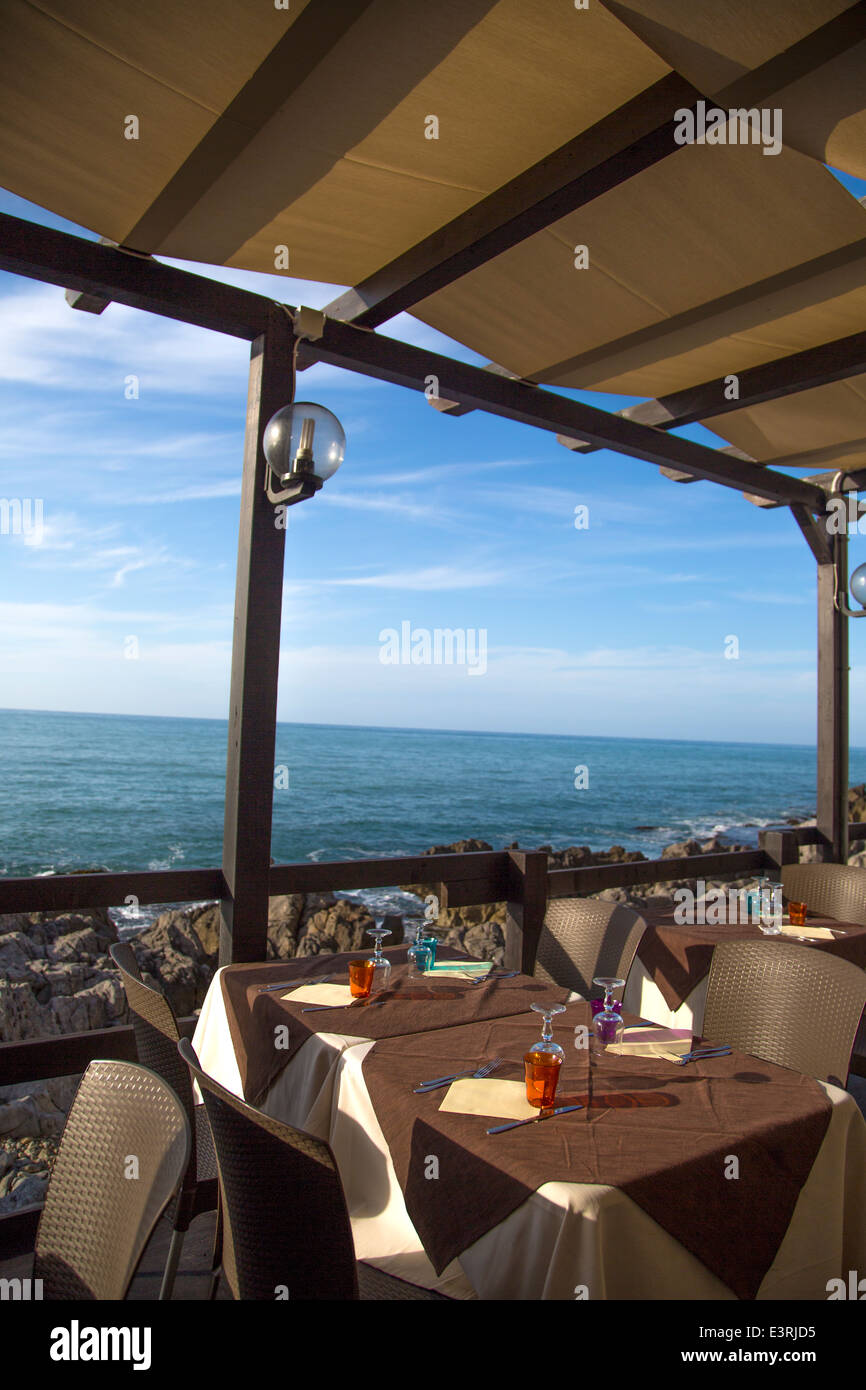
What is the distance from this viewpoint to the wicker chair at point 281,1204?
1191 millimetres

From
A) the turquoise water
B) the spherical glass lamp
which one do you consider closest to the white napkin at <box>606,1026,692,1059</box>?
the spherical glass lamp

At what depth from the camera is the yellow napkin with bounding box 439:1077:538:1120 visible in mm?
1445

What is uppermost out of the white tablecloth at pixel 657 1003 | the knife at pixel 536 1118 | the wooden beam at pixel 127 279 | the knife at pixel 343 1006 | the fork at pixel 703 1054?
the wooden beam at pixel 127 279

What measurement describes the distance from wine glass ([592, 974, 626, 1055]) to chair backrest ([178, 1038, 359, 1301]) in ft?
2.52

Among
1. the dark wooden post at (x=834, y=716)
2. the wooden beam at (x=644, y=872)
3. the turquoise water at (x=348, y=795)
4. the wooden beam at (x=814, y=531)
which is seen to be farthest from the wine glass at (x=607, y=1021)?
→ the turquoise water at (x=348, y=795)

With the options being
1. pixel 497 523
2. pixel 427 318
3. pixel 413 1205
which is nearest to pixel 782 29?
pixel 427 318

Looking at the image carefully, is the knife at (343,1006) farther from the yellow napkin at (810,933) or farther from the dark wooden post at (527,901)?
the yellow napkin at (810,933)

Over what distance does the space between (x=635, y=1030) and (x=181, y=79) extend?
88.9 inches

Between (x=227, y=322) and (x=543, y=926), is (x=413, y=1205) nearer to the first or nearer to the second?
(x=543, y=926)

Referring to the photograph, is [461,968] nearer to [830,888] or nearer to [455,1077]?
[455,1077]

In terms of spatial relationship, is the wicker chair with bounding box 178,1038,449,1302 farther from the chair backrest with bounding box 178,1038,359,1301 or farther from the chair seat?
the chair seat
